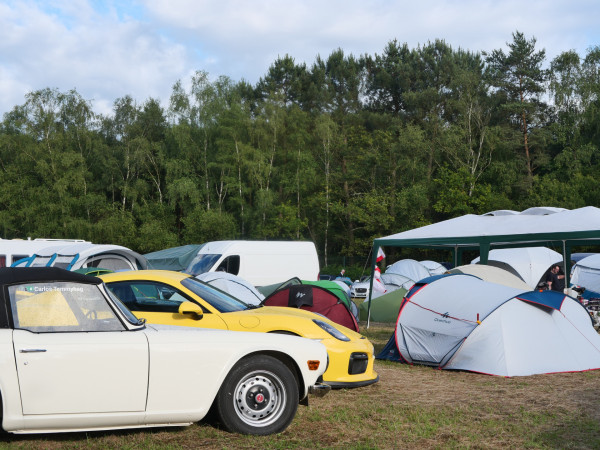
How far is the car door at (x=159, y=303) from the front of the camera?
765 centimetres

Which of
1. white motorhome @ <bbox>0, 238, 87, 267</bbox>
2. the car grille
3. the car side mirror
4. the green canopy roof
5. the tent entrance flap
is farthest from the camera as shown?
the green canopy roof

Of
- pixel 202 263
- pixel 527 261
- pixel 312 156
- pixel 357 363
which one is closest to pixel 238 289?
pixel 357 363

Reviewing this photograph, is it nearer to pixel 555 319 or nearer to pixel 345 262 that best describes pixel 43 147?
pixel 345 262

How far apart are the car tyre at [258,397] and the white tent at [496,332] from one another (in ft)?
16.2

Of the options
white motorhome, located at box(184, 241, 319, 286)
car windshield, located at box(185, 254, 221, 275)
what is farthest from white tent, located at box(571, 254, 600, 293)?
car windshield, located at box(185, 254, 221, 275)

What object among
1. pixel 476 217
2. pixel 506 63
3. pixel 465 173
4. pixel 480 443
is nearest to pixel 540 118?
pixel 506 63

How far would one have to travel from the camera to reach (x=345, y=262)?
45812 millimetres

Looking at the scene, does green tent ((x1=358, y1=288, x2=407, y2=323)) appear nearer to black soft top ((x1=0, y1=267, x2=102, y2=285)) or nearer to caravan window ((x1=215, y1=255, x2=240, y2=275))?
caravan window ((x1=215, y1=255, x2=240, y2=275))

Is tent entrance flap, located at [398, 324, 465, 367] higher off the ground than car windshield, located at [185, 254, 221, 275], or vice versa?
car windshield, located at [185, 254, 221, 275]

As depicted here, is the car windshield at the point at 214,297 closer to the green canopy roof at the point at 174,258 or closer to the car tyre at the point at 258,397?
the car tyre at the point at 258,397

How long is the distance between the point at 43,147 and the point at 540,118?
35.6 meters

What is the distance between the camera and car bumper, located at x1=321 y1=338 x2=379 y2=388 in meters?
7.59

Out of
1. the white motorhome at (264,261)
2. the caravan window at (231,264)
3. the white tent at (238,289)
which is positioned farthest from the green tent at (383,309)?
the white tent at (238,289)

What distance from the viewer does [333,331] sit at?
7969 mm
